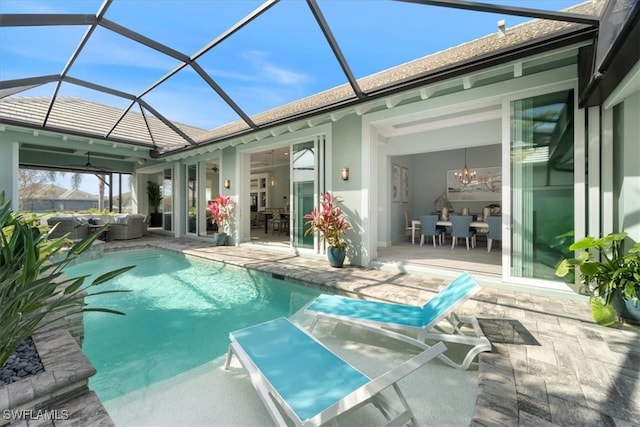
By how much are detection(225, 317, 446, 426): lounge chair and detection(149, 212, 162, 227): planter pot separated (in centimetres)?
1368

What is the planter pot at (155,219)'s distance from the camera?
1392 centimetres

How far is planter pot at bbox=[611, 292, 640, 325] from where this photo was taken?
9.93ft

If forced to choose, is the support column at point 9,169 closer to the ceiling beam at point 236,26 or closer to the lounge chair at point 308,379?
the ceiling beam at point 236,26

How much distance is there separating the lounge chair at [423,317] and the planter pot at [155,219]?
44.0 ft

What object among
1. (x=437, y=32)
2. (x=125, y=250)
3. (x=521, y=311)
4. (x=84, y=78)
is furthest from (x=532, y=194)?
(x=125, y=250)

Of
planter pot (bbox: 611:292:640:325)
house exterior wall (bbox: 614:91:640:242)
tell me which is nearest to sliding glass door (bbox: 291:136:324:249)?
house exterior wall (bbox: 614:91:640:242)

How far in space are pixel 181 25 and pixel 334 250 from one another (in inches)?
186

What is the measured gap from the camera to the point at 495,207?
8.92m

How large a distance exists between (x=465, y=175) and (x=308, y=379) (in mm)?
9227

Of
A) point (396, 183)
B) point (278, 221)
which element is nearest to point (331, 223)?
point (396, 183)

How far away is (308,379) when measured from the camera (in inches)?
75.0

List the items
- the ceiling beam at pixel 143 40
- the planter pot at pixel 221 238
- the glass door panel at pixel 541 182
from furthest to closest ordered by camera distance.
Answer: the planter pot at pixel 221 238 → the ceiling beam at pixel 143 40 → the glass door panel at pixel 541 182

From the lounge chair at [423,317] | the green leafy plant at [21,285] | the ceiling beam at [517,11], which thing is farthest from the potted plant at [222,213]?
the ceiling beam at [517,11]

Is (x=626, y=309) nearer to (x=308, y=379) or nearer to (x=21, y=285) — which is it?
(x=308, y=379)
